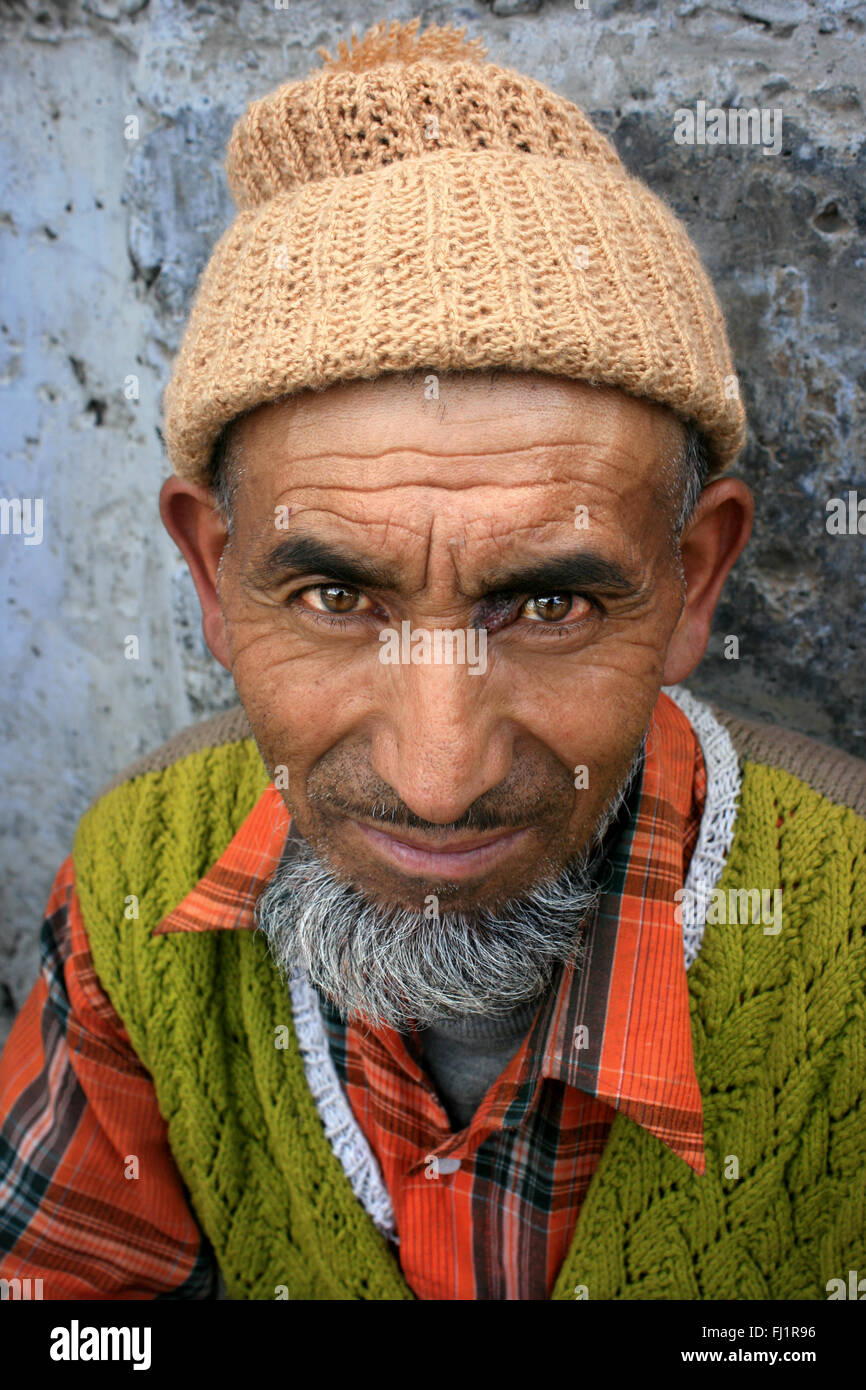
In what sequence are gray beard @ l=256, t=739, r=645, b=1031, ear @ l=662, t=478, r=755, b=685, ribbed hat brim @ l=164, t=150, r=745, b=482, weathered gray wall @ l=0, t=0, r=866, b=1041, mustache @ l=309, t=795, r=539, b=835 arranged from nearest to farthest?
ribbed hat brim @ l=164, t=150, r=745, b=482 → mustache @ l=309, t=795, r=539, b=835 → gray beard @ l=256, t=739, r=645, b=1031 → ear @ l=662, t=478, r=755, b=685 → weathered gray wall @ l=0, t=0, r=866, b=1041

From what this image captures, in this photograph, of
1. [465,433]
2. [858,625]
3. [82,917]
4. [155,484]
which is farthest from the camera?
[155,484]

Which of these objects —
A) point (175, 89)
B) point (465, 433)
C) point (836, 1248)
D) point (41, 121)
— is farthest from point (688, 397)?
point (41, 121)

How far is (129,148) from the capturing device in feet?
Result: 6.99

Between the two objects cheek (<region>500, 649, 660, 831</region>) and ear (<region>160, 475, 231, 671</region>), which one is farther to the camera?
ear (<region>160, 475, 231, 671</region>)

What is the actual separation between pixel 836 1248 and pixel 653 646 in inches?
37.0

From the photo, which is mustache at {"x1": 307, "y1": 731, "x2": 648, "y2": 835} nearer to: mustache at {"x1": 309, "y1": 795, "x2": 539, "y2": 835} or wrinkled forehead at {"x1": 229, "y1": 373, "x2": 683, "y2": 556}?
mustache at {"x1": 309, "y1": 795, "x2": 539, "y2": 835}

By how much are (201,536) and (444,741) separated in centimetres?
64

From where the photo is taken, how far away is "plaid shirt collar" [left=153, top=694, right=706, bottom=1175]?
1.42 meters

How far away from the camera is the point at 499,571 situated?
1.30m

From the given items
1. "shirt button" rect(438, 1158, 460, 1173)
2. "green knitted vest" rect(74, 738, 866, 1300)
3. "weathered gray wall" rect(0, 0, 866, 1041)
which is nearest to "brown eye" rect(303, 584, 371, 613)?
"green knitted vest" rect(74, 738, 866, 1300)

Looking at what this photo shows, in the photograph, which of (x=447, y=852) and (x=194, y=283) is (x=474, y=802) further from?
(x=194, y=283)

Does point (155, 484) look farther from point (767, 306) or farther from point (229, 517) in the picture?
point (767, 306)

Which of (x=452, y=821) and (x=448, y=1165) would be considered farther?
(x=448, y=1165)

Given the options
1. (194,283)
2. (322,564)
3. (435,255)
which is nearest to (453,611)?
(322,564)
